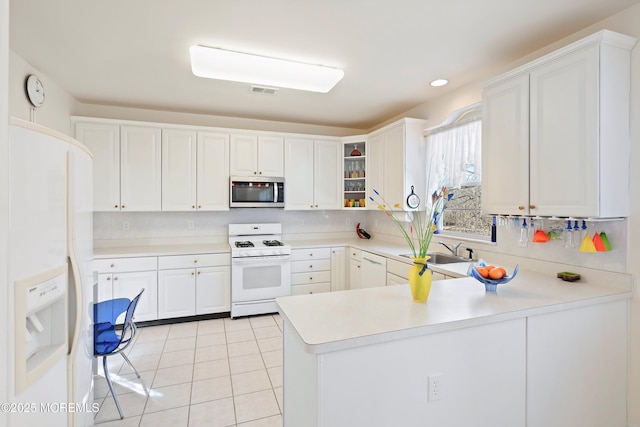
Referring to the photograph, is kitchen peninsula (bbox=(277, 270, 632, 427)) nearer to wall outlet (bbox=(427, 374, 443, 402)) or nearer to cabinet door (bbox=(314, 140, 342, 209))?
wall outlet (bbox=(427, 374, 443, 402))

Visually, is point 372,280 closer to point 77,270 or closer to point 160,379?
point 160,379

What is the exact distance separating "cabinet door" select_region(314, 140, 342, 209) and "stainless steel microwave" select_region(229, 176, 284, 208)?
0.55m

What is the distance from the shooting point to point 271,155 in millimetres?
4285

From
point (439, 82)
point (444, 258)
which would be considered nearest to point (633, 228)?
point (444, 258)

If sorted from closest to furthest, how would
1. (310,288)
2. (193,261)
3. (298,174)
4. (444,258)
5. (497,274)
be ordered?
(497,274) < (444,258) < (193,261) < (310,288) < (298,174)

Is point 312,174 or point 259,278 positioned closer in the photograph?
point 259,278

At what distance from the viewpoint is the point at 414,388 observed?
137 centimetres

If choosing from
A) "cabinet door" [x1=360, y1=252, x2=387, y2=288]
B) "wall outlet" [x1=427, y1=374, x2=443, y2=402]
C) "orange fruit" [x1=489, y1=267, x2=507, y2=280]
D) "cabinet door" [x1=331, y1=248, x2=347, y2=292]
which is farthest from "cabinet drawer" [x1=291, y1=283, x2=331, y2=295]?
"wall outlet" [x1=427, y1=374, x2=443, y2=402]

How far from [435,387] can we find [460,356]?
0.19 m

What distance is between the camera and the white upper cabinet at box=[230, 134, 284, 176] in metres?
4.12

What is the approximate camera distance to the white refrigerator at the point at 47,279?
1055 millimetres

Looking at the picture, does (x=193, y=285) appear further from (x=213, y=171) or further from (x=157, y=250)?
(x=213, y=171)

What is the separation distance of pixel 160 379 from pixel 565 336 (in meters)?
2.84

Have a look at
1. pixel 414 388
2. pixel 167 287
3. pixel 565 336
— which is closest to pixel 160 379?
pixel 167 287
